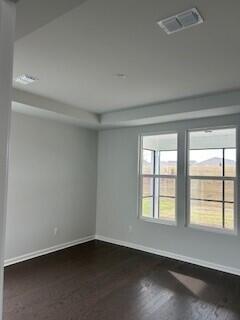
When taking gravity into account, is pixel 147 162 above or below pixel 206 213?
above

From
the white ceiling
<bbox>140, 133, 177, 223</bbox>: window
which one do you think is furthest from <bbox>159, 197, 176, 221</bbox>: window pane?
the white ceiling

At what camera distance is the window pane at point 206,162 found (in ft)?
14.4

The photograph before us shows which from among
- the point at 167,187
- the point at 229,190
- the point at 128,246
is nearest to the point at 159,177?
the point at 167,187

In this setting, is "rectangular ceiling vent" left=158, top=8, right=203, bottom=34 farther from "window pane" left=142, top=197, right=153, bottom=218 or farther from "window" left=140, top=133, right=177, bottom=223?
"window pane" left=142, top=197, right=153, bottom=218

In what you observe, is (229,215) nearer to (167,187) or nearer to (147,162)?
(167,187)

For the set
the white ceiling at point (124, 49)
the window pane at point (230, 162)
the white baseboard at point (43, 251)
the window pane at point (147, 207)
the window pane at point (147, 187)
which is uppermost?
the white ceiling at point (124, 49)

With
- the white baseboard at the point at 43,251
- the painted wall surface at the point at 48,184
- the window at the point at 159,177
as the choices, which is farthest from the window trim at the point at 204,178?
the white baseboard at the point at 43,251

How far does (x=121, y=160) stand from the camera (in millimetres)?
5570

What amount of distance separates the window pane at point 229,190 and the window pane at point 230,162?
134mm

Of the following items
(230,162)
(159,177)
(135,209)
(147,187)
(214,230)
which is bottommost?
(214,230)

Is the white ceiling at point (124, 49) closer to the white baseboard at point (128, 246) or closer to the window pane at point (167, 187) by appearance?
the window pane at point (167, 187)

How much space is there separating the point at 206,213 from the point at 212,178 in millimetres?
619

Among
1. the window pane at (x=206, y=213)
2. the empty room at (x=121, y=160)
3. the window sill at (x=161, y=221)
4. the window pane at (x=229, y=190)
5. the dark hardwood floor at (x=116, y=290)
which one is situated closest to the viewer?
the empty room at (x=121, y=160)

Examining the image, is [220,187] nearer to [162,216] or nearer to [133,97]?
→ [162,216]
